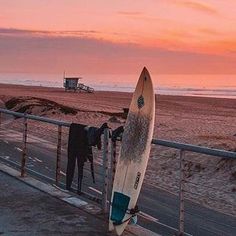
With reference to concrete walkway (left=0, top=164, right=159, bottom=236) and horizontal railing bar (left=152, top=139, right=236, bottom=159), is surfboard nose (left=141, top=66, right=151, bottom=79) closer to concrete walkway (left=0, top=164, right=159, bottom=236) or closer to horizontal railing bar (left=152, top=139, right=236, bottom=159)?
horizontal railing bar (left=152, top=139, right=236, bottom=159)

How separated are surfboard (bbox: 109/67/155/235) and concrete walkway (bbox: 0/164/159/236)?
0.23 m

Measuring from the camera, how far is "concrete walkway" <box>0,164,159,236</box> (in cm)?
593

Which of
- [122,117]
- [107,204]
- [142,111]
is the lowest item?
[122,117]

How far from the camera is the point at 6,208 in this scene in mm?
6809

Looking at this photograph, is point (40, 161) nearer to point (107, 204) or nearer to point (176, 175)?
point (176, 175)

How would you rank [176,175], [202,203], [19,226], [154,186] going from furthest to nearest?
[176,175]
[154,186]
[202,203]
[19,226]

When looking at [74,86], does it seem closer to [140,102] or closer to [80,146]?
[80,146]

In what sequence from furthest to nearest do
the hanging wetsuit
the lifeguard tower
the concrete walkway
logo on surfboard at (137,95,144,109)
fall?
the lifeguard tower → the hanging wetsuit → logo on surfboard at (137,95,144,109) → the concrete walkway

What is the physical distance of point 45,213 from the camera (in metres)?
6.62

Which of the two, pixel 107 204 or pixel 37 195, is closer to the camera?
pixel 107 204

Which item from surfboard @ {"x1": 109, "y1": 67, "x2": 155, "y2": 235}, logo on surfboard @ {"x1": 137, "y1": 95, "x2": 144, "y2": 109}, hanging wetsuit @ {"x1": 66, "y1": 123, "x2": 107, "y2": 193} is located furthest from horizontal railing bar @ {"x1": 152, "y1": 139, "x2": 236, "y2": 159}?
hanging wetsuit @ {"x1": 66, "y1": 123, "x2": 107, "y2": 193}

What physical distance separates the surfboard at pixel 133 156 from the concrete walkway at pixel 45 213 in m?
0.23

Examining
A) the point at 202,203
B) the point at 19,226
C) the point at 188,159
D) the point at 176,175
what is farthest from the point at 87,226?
the point at 188,159

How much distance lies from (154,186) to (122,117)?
55.8 ft
